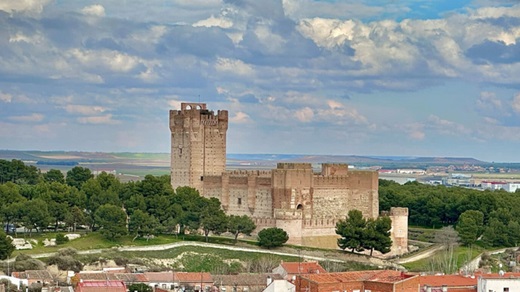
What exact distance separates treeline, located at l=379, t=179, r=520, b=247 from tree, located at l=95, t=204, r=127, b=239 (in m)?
23.3

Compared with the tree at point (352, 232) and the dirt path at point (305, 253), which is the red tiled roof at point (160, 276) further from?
the tree at point (352, 232)

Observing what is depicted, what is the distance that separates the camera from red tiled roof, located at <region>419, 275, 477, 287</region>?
45875 mm

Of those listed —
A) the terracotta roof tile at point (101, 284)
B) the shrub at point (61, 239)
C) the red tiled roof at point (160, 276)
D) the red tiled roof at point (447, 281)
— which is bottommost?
the red tiled roof at point (160, 276)

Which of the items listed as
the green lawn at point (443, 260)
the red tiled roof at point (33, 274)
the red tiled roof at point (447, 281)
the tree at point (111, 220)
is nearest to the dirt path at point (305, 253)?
the green lawn at point (443, 260)

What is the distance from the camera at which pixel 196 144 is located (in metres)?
81.4

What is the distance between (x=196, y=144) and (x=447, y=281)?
122 feet

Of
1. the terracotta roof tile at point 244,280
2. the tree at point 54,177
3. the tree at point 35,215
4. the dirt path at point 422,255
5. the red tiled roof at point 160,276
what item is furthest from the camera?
the tree at point 54,177

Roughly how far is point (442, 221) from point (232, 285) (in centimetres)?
3640

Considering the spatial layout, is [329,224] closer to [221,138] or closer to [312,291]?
[221,138]

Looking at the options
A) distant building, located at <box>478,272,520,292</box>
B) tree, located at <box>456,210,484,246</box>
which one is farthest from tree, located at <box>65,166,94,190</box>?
distant building, located at <box>478,272,520,292</box>

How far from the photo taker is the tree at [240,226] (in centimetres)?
7306

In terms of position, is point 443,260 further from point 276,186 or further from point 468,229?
point 276,186

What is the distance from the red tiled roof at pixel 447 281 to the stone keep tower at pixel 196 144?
116 ft

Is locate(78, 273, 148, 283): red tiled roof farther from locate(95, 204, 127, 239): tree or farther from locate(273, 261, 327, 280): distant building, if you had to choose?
locate(95, 204, 127, 239): tree
